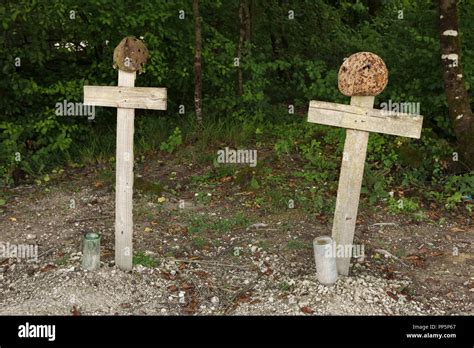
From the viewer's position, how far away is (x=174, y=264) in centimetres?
527

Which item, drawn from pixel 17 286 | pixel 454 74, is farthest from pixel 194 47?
pixel 17 286

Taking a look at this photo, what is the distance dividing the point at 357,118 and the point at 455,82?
327cm

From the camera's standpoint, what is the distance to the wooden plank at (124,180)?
4.69 m

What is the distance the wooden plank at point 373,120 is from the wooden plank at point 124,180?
163 cm

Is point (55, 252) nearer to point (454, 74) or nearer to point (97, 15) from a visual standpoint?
point (97, 15)

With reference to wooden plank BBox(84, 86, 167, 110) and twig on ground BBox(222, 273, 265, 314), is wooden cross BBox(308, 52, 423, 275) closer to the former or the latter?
twig on ground BBox(222, 273, 265, 314)

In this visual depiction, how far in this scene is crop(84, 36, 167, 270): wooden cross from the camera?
15.1 feet

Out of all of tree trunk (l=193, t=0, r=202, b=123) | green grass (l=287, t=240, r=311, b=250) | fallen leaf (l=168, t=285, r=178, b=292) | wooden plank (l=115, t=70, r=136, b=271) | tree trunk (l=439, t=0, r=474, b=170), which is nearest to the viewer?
wooden plank (l=115, t=70, r=136, b=271)

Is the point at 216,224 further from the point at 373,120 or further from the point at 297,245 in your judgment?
the point at 373,120

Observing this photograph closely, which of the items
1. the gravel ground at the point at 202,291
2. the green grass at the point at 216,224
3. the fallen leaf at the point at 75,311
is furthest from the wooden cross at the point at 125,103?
the green grass at the point at 216,224

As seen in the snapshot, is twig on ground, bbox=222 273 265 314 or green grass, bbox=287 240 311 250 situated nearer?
twig on ground, bbox=222 273 265 314

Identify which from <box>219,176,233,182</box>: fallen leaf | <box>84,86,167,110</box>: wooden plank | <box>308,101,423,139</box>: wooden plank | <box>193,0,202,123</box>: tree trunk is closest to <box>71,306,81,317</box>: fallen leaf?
<box>84,86,167,110</box>: wooden plank

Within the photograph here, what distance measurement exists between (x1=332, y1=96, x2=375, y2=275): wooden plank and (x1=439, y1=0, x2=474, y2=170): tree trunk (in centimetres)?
312

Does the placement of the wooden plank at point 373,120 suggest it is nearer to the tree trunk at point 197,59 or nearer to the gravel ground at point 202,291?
the gravel ground at point 202,291
